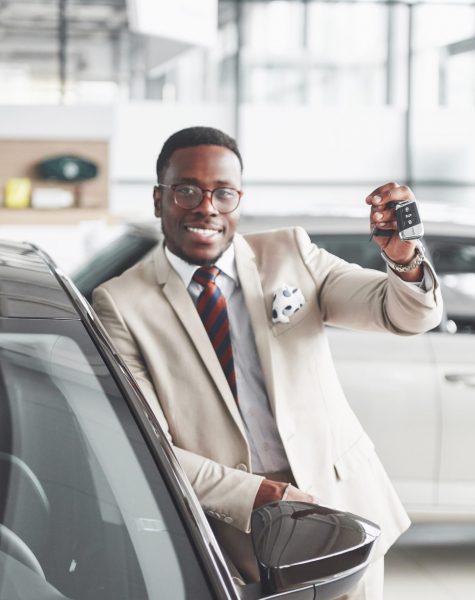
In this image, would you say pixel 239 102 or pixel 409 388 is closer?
pixel 409 388

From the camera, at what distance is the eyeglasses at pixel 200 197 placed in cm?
175

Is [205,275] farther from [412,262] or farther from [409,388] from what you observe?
[409,388]

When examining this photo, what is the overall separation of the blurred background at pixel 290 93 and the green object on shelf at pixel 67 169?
1.37m

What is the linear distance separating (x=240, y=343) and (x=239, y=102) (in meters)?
8.10

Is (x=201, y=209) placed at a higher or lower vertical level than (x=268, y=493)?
higher

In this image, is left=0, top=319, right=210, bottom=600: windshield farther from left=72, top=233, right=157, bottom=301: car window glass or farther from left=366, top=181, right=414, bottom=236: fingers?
left=72, top=233, right=157, bottom=301: car window glass

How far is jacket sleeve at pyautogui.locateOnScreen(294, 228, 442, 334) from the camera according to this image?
1.74 metres

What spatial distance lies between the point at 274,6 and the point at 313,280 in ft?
27.0

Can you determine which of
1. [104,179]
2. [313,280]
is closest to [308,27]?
[104,179]

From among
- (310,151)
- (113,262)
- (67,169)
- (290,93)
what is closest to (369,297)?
(113,262)

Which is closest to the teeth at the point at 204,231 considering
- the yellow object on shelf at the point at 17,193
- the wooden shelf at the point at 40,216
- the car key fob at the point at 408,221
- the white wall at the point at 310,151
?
the car key fob at the point at 408,221

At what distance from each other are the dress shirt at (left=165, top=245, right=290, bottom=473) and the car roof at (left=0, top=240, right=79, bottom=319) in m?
0.29

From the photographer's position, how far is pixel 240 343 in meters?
1.82

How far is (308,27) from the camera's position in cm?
1091
